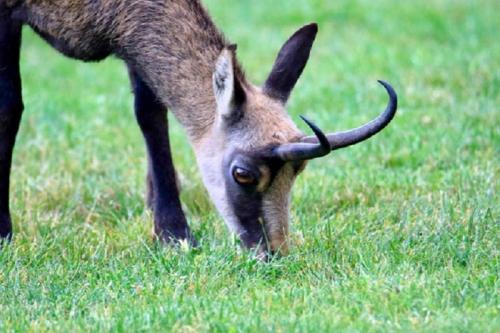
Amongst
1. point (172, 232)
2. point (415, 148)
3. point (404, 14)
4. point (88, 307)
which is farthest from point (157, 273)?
point (404, 14)

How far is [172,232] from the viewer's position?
743cm

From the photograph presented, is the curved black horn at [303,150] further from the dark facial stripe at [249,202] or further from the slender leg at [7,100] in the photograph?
the slender leg at [7,100]

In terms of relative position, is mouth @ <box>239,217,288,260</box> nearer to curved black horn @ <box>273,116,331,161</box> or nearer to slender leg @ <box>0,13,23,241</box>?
curved black horn @ <box>273,116,331,161</box>

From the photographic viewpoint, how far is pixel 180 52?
707 cm

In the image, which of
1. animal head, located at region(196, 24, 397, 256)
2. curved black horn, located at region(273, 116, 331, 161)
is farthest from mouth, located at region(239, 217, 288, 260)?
curved black horn, located at region(273, 116, 331, 161)

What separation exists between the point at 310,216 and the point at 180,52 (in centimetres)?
141

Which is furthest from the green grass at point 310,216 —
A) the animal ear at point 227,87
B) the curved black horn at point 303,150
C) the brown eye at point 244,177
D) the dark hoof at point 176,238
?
the animal ear at point 227,87

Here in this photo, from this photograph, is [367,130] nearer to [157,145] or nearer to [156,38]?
[156,38]

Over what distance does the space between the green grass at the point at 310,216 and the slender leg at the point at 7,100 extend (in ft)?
0.59

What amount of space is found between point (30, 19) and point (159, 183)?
1373 mm

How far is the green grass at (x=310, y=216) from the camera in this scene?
5578mm

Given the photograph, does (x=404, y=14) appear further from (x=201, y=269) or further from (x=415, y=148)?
(x=201, y=269)

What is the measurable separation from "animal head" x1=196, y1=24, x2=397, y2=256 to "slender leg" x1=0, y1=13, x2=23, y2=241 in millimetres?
1363

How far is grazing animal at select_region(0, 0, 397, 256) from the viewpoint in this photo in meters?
6.51
